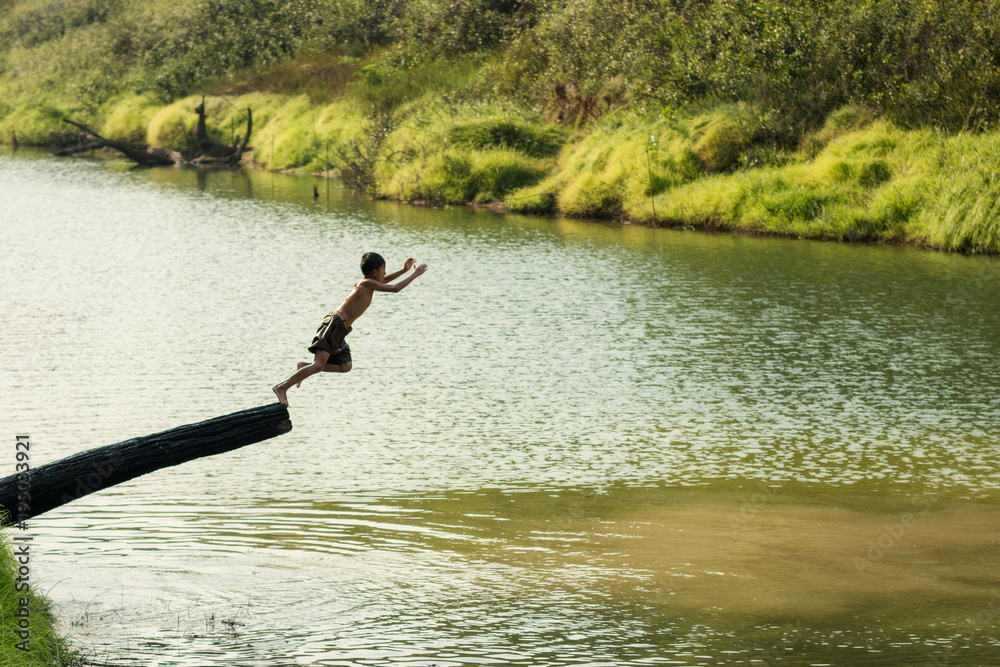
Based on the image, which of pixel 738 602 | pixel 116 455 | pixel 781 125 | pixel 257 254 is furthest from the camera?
pixel 781 125

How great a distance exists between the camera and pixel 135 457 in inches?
264

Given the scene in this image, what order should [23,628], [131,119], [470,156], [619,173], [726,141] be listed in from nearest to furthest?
[23,628]
[726,141]
[619,173]
[470,156]
[131,119]

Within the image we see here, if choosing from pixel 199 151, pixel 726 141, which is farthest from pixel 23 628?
pixel 199 151

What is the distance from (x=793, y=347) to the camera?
15195 millimetres

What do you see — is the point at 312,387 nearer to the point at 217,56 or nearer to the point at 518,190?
the point at 518,190

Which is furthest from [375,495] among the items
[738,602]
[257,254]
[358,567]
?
[257,254]

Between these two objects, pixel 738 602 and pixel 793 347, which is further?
pixel 793 347

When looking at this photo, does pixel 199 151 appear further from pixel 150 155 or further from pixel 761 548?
pixel 761 548

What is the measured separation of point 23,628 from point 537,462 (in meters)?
5.54

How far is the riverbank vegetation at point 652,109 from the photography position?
79.5 ft

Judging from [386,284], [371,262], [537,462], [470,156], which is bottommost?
[537,462]

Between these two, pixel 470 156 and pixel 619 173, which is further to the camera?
pixel 470 156

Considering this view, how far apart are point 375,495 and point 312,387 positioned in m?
4.02

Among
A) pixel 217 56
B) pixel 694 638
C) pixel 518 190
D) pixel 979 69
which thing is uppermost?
pixel 217 56
